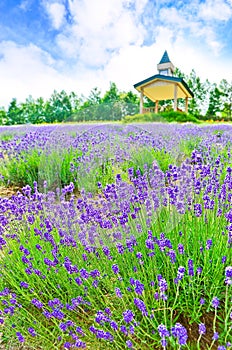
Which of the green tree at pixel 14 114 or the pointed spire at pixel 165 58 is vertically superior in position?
the pointed spire at pixel 165 58

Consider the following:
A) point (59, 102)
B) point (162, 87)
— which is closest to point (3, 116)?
point (59, 102)

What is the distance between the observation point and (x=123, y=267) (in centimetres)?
164

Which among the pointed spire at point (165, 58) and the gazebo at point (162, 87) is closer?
the gazebo at point (162, 87)

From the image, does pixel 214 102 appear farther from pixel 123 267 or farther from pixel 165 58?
pixel 123 267

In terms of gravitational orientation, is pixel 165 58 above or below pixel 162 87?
above

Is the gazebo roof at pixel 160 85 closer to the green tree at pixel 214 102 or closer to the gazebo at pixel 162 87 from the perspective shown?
the gazebo at pixel 162 87

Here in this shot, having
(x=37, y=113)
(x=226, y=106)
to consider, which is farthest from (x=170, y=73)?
(x=37, y=113)

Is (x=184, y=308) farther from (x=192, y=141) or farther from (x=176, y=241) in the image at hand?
(x=192, y=141)

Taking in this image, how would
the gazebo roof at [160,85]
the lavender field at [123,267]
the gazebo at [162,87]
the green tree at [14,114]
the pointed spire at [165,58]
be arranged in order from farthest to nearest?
the green tree at [14,114], the pointed spire at [165,58], the gazebo roof at [160,85], the gazebo at [162,87], the lavender field at [123,267]

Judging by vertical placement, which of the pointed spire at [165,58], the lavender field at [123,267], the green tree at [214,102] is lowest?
the lavender field at [123,267]

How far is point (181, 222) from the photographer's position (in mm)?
1843

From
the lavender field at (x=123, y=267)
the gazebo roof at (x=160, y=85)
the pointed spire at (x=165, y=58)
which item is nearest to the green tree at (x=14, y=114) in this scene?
the pointed spire at (x=165, y=58)

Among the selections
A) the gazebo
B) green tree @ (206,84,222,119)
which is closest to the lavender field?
the gazebo

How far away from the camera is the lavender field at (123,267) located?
1322 mm
